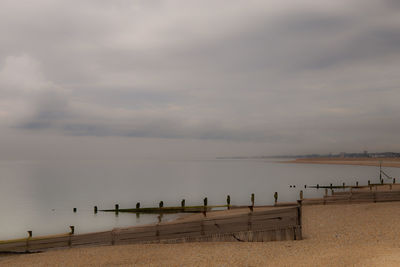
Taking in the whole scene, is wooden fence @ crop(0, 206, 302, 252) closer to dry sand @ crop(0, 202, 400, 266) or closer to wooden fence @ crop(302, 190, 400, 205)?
dry sand @ crop(0, 202, 400, 266)

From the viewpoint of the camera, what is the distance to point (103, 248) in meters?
17.0

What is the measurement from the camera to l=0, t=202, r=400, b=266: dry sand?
10953mm

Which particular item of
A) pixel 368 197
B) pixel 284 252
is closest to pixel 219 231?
pixel 284 252

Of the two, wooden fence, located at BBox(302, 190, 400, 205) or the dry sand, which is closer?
the dry sand

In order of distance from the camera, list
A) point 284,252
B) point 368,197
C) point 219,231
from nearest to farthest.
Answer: point 284,252, point 219,231, point 368,197

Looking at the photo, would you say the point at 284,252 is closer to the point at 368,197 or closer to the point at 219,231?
the point at 219,231

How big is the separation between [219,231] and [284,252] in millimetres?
4259

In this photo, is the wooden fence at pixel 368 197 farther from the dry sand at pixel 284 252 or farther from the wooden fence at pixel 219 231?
the wooden fence at pixel 219 231

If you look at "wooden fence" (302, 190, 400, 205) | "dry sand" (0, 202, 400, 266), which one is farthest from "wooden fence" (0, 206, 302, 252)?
"wooden fence" (302, 190, 400, 205)

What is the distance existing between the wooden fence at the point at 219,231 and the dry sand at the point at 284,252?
2.10 ft

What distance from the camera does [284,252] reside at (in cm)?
1283

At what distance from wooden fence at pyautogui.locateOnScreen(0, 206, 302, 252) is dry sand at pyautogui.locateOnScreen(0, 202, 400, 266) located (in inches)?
25.2

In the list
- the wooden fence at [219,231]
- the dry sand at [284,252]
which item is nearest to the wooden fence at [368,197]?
the dry sand at [284,252]

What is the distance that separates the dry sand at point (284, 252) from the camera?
35.9ft
